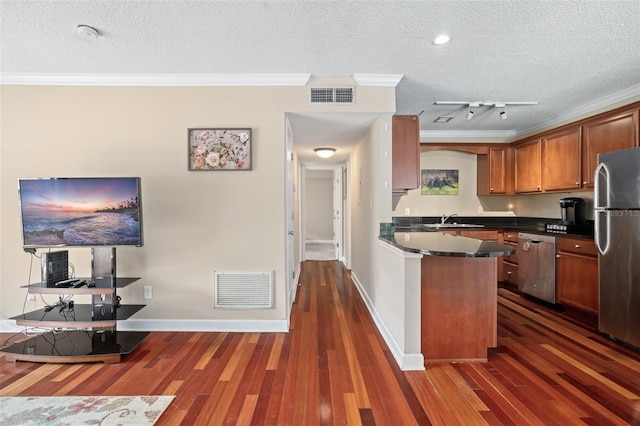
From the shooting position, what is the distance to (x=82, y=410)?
5.81ft

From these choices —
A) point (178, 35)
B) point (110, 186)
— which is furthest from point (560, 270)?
point (110, 186)

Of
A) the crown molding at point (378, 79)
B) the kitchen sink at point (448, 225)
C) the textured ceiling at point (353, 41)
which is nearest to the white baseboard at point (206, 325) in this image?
the textured ceiling at point (353, 41)

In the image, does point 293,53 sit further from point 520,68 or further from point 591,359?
point 591,359

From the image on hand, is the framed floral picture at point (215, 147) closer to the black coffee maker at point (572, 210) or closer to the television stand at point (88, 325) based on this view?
the television stand at point (88, 325)

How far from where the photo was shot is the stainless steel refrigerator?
97.7 inches

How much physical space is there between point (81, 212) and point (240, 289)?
1.47 m

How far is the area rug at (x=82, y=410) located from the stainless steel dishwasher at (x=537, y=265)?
13.3 feet

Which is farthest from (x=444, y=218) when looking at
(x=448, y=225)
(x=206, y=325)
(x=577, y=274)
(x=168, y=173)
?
(x=168, y=173)

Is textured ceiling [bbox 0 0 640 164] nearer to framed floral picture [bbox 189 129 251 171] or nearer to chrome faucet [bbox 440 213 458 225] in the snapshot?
framed floral picture [bbox 189 129 251 171]

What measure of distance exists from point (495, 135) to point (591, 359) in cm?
357

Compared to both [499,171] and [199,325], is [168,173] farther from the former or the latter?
[499,171]

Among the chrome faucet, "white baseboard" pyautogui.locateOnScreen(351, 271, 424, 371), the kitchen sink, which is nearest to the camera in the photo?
"white baseboard" pyautogui.locateOnScreen(351, 271, 424, 371)

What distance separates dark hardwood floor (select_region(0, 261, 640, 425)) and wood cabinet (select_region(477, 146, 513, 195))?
2.41 m

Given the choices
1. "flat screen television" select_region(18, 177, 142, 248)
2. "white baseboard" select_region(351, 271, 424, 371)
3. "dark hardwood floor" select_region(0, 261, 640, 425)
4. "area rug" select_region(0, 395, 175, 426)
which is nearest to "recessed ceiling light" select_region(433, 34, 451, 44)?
"white baseboard" select_region(351, 271, 424, 371)
